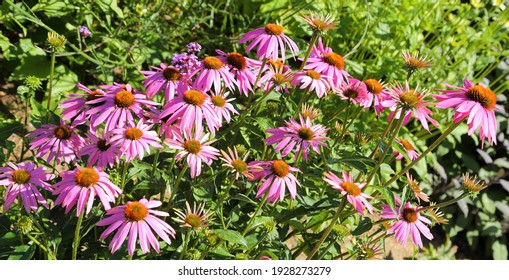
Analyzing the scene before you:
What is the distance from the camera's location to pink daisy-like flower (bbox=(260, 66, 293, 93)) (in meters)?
1.50

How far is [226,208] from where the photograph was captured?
66.4 inches

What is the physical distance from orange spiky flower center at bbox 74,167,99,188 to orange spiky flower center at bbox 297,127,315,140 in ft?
1.68

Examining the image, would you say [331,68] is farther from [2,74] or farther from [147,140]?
[2,74]

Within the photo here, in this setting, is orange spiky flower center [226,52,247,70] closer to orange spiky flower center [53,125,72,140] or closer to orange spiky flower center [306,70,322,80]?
orange spiky flower center [306,70,322,80]

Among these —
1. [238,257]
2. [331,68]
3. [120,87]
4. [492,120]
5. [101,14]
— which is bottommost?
[238,257]

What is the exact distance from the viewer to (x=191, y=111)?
50.5 inches

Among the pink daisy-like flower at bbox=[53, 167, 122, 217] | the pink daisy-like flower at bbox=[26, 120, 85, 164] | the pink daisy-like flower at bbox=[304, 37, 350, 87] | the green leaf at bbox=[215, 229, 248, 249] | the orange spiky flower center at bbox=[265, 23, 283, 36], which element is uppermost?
the orange spiky flower center at bbox=[265, 23, 283, 36]

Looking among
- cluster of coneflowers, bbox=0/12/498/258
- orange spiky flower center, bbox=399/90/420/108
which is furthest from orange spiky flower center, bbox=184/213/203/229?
orange spiky flower center, bbox=399/90/420/108

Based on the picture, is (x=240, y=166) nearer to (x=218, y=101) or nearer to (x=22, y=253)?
(x=218, y=101)

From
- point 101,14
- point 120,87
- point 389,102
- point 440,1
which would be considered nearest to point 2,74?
point 101,14

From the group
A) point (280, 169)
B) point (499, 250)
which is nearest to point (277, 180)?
point (280, 169)

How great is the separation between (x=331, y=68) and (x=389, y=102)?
0.25 meters

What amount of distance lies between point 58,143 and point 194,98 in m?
0.36

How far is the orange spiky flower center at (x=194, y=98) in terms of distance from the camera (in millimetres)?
1296
